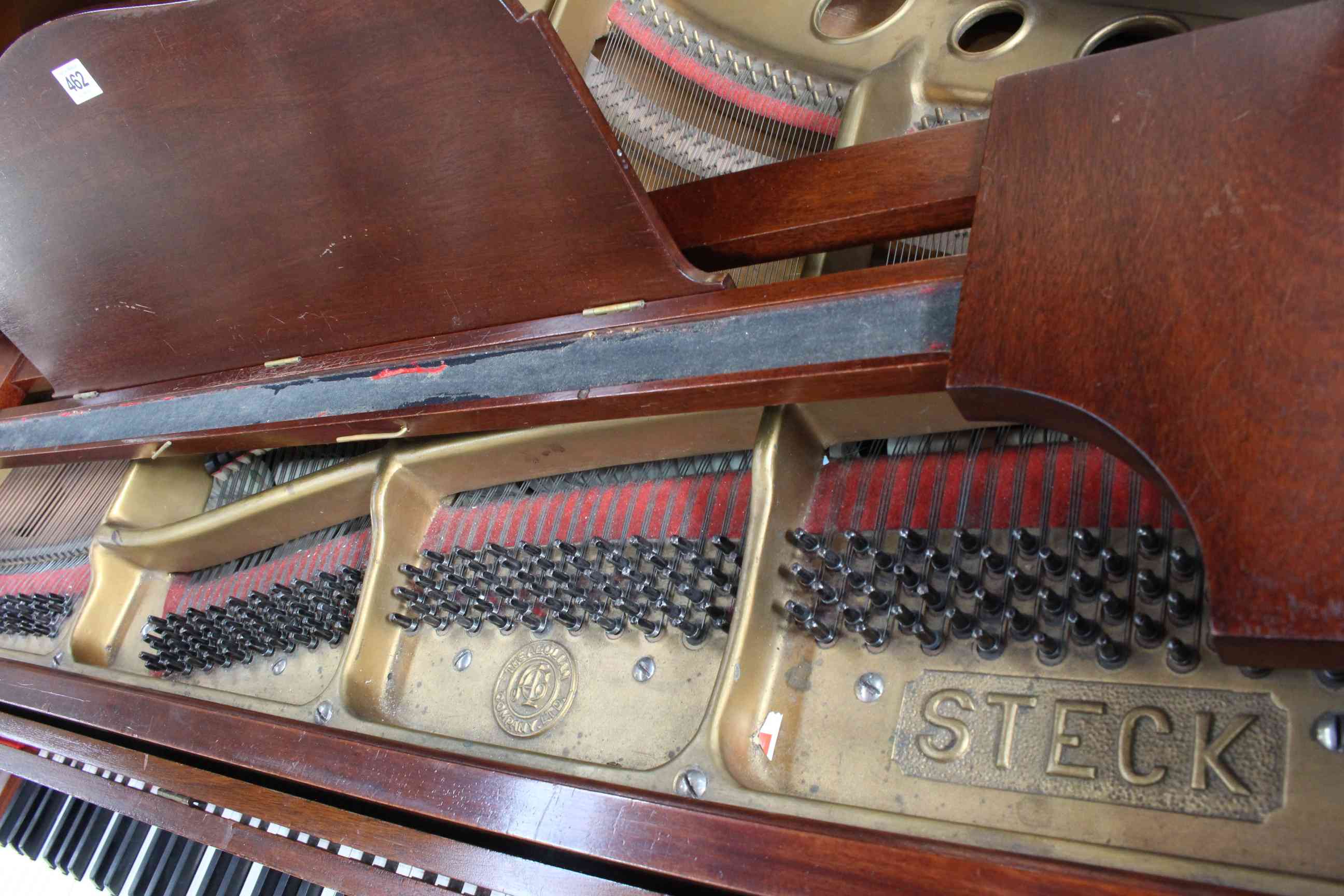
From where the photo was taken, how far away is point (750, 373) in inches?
69.4

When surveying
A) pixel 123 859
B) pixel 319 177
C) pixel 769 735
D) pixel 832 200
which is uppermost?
pixel 832 200

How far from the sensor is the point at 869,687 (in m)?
1.78

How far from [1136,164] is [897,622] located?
32.9 inches

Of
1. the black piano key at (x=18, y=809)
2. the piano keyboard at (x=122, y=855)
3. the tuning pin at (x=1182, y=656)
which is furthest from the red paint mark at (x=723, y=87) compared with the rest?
the black piano key at (x=18, y=809)

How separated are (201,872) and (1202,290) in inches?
111

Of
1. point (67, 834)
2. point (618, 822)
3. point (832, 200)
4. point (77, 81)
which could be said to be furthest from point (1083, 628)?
point (67, 834)

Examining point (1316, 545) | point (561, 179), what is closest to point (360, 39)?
point (561, 179)

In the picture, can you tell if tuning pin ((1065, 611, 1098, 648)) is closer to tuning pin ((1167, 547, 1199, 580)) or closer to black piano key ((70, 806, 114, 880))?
tuning pin ((1167, 547, 1199, 580))

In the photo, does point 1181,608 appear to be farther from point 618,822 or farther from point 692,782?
point 618,822

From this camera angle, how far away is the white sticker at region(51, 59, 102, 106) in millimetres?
2203

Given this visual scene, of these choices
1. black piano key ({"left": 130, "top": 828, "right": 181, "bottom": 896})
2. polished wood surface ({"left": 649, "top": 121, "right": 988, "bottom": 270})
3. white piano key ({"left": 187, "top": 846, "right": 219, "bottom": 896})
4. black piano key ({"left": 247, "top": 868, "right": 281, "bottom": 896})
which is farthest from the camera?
black piano key ({"left": 130, "top": 828, "right": 181, "bottom": 896})

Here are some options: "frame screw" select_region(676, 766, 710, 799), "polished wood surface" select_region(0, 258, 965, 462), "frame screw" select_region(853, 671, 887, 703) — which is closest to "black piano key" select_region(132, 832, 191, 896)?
"polished wood surface" select_region(0, 258, 965, 462)

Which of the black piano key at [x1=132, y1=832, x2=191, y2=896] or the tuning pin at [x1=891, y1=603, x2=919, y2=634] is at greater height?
the tuning pin at [x1=891, y1=603, x2=919, y2=634]

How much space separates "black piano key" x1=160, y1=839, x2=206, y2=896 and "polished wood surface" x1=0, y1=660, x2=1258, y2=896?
1.74 ft
